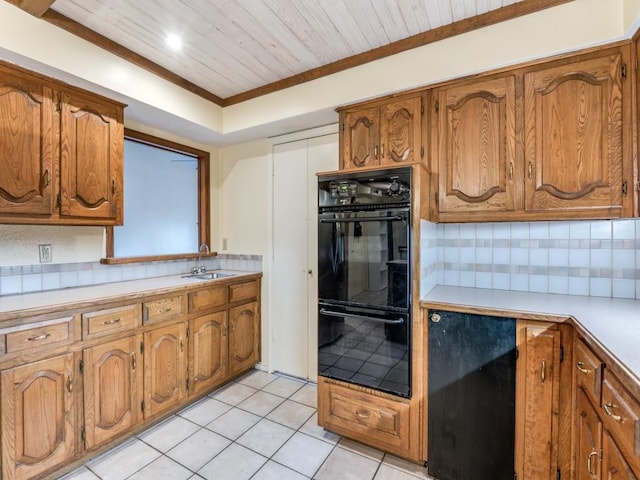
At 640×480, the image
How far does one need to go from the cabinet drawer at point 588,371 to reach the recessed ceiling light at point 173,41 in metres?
2.67

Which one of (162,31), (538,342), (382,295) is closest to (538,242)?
(538,342)

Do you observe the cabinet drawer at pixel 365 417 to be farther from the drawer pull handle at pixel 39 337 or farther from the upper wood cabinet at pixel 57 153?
the upper wood cabinet at pixel 57 153

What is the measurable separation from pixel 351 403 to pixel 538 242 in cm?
163

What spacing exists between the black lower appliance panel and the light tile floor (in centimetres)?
26

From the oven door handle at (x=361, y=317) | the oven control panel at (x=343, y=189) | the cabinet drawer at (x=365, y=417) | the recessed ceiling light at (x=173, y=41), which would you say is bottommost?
the cabinet drawer at (x=365, y=417)

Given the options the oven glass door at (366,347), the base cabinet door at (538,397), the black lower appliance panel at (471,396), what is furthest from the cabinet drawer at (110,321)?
the base cabinet door at (538,397)

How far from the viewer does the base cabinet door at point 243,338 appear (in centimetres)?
279

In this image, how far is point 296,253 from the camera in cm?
292

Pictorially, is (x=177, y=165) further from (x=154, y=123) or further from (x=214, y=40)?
(x=214, y=40)

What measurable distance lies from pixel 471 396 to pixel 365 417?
650 millimetres

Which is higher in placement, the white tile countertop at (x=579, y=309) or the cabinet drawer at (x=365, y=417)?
the white tile countertop at (x=579, y=309)

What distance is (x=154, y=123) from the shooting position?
8.57 feet

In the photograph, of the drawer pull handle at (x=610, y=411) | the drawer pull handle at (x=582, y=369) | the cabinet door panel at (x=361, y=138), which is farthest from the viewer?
the cabinet door panel at (x=361, y=138)

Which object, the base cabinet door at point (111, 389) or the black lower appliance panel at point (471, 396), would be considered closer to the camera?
the black lower appliance panel at point (471, 396)
